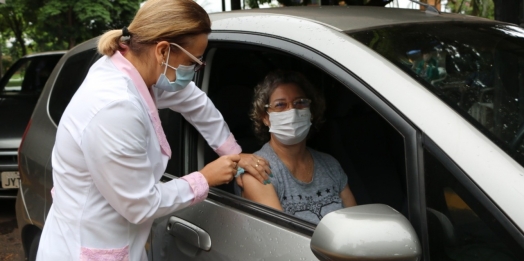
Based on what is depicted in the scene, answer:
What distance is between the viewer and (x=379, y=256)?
1584 millimetres

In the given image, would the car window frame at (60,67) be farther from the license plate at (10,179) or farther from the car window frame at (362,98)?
the license plate at (10,179)

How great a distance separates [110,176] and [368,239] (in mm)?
764

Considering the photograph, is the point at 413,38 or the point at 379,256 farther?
the point at 413,38

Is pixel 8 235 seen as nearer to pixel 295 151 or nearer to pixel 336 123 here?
pixel 336 123

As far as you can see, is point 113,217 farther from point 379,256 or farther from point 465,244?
point 465,244

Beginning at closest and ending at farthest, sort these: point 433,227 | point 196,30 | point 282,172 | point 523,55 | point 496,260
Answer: point 496,260 < point 433,227 < point 196,30 < point 523,55 < point 282,172

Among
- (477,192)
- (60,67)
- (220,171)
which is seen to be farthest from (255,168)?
(60,67)

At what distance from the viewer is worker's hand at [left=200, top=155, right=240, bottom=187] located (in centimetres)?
214

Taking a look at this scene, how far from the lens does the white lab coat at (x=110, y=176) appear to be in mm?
1889

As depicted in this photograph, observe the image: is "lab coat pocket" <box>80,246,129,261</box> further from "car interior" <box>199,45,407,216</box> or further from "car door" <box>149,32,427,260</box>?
"car interior" <box>199,45,407,216</box>

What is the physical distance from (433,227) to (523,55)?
3.18 ft

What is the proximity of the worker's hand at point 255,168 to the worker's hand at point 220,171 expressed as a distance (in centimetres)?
32

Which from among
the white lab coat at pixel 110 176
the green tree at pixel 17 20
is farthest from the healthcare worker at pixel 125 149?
the green tree at pixel 17 20

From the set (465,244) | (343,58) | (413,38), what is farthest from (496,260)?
(413,38)
